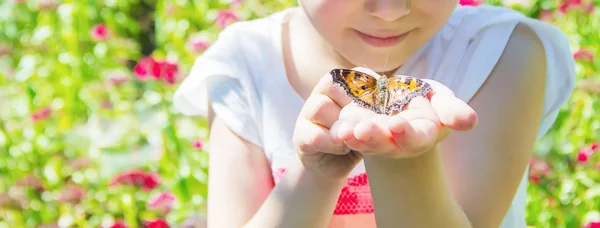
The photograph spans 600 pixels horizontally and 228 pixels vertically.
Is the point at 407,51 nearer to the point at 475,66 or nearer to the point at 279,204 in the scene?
the point at 475,66

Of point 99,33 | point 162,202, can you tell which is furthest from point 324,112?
point 99,33

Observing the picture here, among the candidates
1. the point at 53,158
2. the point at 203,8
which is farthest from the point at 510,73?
the point at 203,8

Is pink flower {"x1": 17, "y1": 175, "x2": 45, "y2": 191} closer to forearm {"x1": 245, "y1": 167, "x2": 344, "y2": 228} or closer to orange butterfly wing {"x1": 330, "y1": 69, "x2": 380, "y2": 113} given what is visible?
forearm {"x1": 245, "y1": 167, "x2": 344, "y2": 228}

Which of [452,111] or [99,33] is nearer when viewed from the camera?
[452,111]

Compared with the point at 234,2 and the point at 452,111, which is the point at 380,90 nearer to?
the point at 452,111

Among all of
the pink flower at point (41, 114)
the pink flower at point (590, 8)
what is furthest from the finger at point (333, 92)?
the pink flower at point (590, 8)

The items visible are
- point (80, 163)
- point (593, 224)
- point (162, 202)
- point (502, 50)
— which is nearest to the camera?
point (502, 50)

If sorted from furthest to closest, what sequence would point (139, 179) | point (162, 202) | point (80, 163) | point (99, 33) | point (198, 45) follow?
point (99, 33), point (198, 45), point (80, 163), point (139, 179), point (162, 202)
